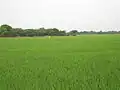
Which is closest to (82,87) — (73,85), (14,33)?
(73,85)

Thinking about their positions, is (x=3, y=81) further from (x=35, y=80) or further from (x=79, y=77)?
(x=79, y=77)

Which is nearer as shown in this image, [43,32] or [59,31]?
[43,32]

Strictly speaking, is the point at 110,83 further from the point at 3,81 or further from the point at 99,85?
the point at 3,81

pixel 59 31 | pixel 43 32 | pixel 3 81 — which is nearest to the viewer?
pixel 3 81

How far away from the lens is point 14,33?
76.4 metres

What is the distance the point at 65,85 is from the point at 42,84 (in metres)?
0.63

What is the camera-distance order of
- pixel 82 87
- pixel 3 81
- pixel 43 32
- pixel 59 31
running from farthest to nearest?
pixel 59 31, pixel 43 32, pixel 3 81, pixel 82 87

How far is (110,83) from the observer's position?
6477mm

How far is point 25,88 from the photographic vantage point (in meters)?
6.14

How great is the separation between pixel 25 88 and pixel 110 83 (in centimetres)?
214

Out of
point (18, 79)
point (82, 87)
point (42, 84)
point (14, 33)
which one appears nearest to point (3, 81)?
point (18, 79)

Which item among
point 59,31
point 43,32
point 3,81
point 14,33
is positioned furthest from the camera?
point 59,31

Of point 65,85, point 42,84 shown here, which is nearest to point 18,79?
point 42,84

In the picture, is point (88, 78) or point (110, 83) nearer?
point (110, 83)
